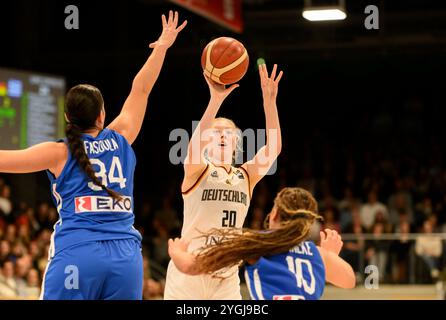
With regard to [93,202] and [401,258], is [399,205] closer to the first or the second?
[401,258]

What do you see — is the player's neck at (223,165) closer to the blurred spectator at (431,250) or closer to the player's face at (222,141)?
the player's face at (222,141)

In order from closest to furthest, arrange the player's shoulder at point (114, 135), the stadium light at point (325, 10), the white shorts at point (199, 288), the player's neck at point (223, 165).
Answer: the player's shoulder at point (114, 135) → the white shorts at point (199, 288) → the player's neck at point (223, 165) → the stadium light at point (325, 10)

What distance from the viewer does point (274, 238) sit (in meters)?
4.28

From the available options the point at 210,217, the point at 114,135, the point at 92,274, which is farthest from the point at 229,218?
the point at 92,274

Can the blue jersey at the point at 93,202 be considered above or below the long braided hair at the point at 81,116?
below

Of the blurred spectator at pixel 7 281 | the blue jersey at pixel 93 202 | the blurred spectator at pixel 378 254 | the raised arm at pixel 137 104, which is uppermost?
the raised arm at pixel 137 104

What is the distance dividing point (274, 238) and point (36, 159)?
4.30ft

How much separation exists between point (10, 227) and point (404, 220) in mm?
6522

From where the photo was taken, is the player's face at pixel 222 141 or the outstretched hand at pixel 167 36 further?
the player's face at pixel 222 141

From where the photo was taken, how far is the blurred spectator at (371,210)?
14297 mm

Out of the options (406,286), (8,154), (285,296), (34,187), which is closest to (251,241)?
(285,296)

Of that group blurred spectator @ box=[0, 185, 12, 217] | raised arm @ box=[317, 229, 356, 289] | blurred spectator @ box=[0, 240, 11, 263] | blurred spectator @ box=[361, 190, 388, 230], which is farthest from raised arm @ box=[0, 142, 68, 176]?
blurred spectator @ box=[361, 190, 388, 230]

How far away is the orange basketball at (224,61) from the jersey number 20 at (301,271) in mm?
2036

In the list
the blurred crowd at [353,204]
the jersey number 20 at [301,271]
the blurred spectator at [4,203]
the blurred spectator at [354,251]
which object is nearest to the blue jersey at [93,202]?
the jersey number 20 at [301,271]
